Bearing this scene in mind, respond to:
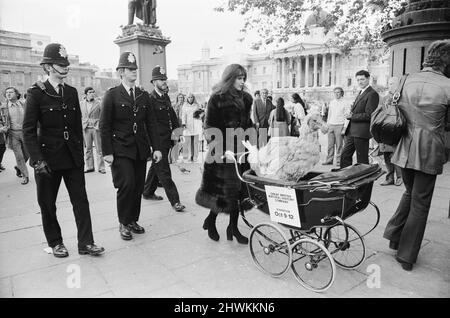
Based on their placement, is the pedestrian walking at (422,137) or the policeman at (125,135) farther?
the policeman at (125,135)

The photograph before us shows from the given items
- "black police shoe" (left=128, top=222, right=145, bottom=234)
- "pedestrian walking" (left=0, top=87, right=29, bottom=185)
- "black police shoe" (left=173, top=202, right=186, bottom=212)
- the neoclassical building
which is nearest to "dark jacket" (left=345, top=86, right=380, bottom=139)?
"black police shoe" (left=173, top=202, right=186, bottom=212)

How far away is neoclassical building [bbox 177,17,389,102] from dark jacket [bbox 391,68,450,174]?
74.9 m

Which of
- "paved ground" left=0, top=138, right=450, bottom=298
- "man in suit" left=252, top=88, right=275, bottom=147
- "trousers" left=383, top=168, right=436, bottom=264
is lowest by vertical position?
"paved ground" left=0, top=138, right=450, bottom=298

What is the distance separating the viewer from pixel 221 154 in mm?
4473

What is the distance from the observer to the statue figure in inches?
464

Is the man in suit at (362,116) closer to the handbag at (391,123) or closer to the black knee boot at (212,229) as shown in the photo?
the handbag at (391,123)

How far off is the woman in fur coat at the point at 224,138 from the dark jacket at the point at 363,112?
3.52 metres

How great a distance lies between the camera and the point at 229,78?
4285 millimetres

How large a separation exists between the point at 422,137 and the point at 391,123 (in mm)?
322

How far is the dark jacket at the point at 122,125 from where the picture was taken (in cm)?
461

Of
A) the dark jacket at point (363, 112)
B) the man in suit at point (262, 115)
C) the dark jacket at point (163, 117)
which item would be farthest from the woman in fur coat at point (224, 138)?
the man in suit at point (262, 115)

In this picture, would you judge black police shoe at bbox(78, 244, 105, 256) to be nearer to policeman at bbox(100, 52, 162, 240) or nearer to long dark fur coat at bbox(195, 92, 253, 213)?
policeman at bbox(100, 52, 162, 240)

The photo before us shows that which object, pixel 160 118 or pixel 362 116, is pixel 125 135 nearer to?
pixel 160 118
